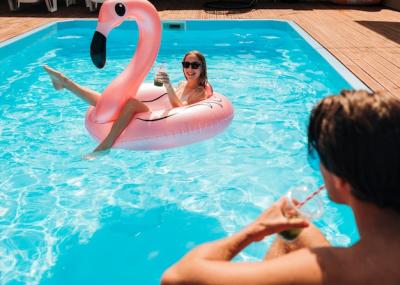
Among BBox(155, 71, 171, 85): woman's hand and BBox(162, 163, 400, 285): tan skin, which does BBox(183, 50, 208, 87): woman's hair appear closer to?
BBox(155, 71, 171, 85): woman's hand

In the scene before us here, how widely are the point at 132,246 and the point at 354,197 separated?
2.08 meters

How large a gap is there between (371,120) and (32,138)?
4.13m

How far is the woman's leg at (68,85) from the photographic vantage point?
3529mm

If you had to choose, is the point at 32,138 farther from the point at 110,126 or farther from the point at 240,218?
the point at 240,218

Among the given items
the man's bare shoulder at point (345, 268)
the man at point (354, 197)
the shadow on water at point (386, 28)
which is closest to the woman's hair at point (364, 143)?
the man at point (354, 197)

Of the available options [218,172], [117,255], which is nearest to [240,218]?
[218,172]

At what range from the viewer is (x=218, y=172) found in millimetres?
3832

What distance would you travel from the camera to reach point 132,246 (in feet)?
9.56

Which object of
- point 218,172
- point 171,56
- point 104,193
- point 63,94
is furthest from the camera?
point 171,56

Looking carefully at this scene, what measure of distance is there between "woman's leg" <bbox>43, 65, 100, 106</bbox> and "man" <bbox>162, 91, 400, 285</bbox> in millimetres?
2750

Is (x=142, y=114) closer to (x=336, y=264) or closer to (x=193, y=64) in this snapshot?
(x=193, y=64)

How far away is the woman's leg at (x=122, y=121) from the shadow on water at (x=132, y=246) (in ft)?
1.66

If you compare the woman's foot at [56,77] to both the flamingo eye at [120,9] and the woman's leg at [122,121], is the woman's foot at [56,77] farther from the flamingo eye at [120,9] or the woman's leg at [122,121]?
the flamingo eye at [120,9]

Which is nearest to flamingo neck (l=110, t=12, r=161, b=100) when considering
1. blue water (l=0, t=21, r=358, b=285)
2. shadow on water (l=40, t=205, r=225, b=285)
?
blue water (l=0, t=21, r=358, b=285)
